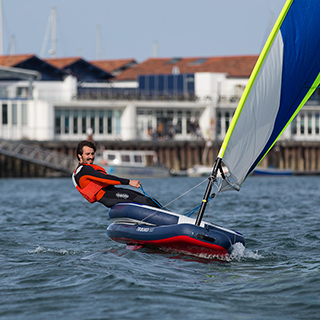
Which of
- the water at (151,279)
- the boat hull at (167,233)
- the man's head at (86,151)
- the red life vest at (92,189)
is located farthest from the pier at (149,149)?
the boat hull at (167,233)

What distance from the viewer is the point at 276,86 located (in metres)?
8.59

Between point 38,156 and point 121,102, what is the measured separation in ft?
34.0

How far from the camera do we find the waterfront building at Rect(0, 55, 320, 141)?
44.4m

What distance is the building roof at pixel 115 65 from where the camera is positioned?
60750mm

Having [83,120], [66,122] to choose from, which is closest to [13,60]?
[66,122]

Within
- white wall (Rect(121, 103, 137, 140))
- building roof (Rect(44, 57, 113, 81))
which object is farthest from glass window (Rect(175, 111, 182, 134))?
building roof (Rect(44, 57, 113, 81))

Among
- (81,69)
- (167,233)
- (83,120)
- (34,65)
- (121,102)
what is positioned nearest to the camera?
(167,233)

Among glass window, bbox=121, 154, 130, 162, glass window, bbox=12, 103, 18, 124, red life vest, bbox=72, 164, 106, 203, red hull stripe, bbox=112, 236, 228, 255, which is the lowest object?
red hull stripe, bbox=112, 236, 228, 255

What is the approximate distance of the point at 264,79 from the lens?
8.35m

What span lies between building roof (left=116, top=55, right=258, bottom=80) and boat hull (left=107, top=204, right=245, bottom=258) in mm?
43844

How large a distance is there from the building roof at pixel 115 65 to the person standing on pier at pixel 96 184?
170 ft

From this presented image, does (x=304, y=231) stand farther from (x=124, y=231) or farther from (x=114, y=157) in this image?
(x=114, y=157)

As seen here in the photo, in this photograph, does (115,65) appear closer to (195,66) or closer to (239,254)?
(195,66)

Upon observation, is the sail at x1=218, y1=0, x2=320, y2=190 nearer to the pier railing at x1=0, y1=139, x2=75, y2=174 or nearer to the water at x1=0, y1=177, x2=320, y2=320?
the water at x1=0, y1=177, x2=320, y2=320
